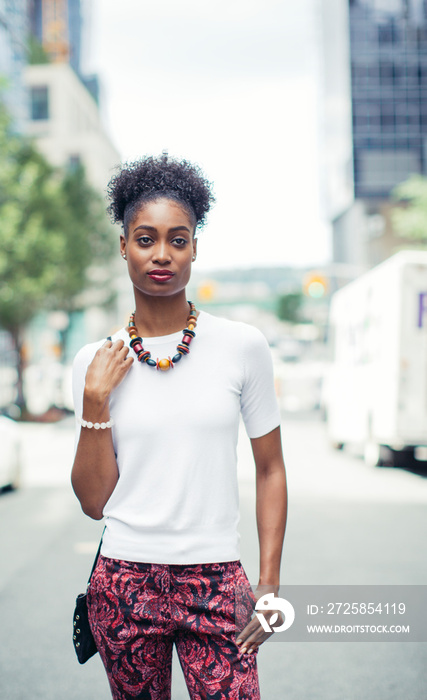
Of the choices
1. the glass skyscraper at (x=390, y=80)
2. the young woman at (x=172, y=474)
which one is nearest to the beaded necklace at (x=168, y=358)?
the young woman at (x=172, y=474)

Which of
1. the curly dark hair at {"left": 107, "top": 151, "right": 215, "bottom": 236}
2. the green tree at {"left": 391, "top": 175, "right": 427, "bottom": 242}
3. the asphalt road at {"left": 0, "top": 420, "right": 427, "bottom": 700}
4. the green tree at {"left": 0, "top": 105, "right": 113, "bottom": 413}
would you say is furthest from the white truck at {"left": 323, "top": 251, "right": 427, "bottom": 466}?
the green tree at {"left": 391, "top": 175, "right": 427, "bottom": 242}

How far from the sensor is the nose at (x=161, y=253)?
203 centimetres

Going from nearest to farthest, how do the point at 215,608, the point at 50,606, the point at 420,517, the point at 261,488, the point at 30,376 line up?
the point at 215,608 < the point at 261,488 < the point at 50,606 < the point at 420,517 < the point at 30,376

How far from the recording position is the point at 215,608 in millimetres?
1931

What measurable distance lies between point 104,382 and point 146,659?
27.1 inches

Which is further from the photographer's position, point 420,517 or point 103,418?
point 420,517

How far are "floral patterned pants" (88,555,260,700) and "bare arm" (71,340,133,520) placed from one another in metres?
0.19

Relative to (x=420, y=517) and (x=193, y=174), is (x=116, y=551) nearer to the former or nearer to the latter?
(x=193, y=174)

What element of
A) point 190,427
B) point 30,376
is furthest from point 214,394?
point 30,376

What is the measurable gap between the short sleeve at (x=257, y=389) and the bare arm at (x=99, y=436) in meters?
0.30

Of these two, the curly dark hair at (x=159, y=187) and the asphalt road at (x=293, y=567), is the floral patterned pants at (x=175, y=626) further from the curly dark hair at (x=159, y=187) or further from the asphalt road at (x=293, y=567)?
the asphalt road at (x=293, y=567)

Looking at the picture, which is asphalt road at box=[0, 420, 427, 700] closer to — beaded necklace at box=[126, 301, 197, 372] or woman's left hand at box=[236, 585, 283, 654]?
woman's left hand at box=[236, 585, 283, 654]

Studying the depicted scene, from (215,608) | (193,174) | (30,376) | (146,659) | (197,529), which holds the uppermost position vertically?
(193,174)

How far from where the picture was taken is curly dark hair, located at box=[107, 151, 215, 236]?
211 centimetres
